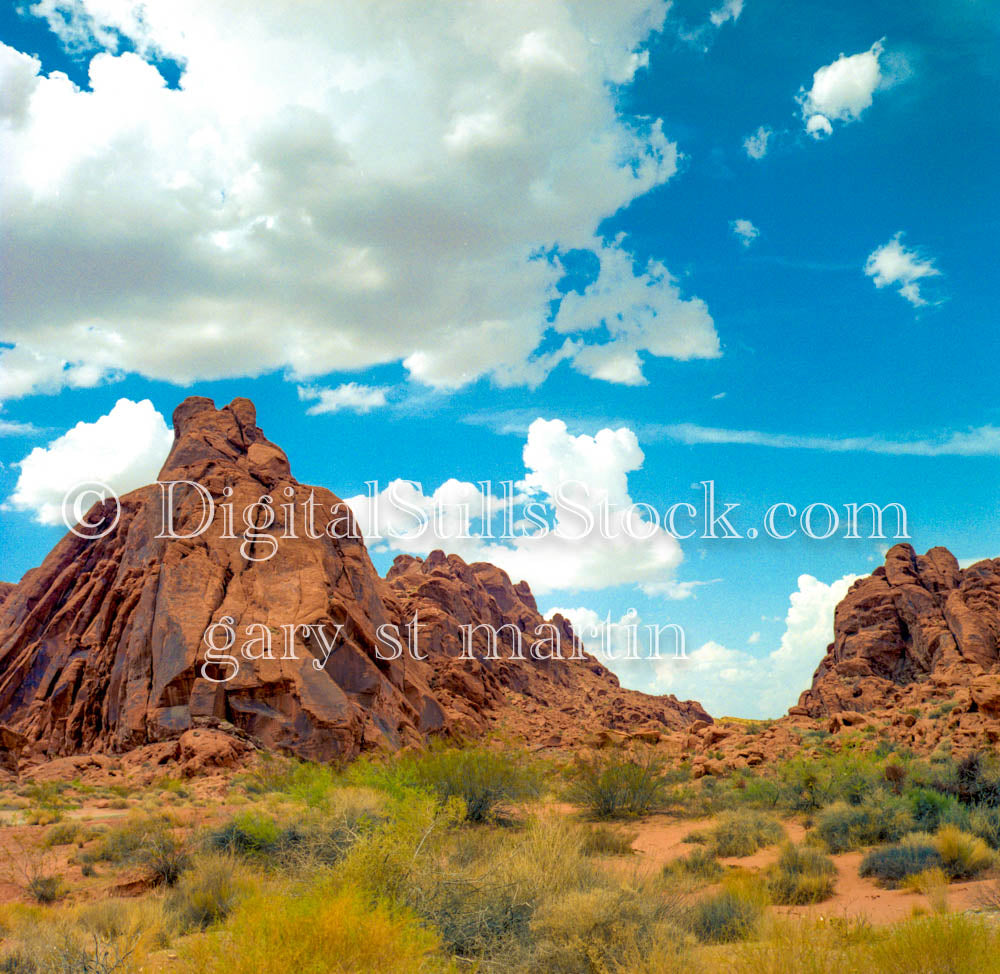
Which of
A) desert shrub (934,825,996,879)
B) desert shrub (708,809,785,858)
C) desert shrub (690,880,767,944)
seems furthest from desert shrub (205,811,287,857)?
desert shrub (934,825,996,879)

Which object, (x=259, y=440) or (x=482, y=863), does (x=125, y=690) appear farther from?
(x=482, y=863)

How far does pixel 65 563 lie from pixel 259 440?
49.5 ft

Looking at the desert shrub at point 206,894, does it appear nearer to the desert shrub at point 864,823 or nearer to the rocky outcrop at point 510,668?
the desert shrub at point 864,823

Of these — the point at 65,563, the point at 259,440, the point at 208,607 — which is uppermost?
the point at 259,440

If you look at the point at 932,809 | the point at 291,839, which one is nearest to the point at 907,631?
the point at 932,809

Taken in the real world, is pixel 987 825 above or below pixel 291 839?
above

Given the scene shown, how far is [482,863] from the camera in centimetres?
1005

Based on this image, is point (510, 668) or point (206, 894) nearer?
point (206, 894)

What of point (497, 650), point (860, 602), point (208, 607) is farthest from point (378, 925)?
point (497, 650)

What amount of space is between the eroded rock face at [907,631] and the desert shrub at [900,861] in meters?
29.4

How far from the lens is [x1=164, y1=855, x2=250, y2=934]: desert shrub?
8.87m

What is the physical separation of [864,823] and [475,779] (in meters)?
7.86

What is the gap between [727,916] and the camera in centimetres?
812

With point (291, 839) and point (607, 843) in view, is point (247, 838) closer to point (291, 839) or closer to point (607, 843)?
point (291, 839)
